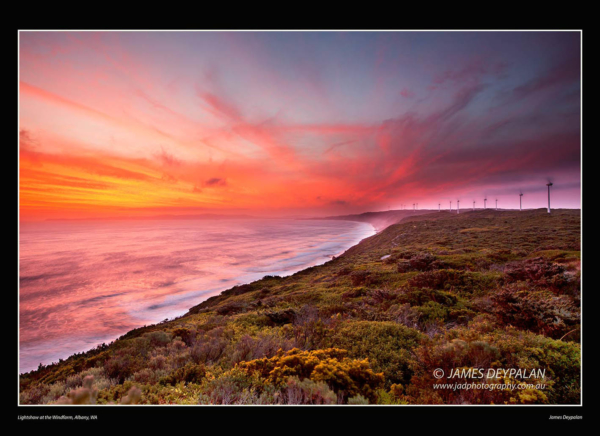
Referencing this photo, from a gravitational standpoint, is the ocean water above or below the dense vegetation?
below

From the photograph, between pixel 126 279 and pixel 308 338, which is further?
pixel 126 279

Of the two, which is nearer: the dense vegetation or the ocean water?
→ the dense vegetation

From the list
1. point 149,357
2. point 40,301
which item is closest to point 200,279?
point 40,301

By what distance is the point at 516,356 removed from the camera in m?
3.34

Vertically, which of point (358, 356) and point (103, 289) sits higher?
point (358, 356)

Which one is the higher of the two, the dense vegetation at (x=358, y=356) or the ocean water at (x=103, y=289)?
the dense vegetation at (x=358, y=356)

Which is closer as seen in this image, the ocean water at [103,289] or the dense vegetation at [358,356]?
the dense vegetation at [358,356]

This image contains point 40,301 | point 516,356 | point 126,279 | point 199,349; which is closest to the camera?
point 516,356

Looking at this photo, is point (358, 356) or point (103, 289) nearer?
point (358, 356)
